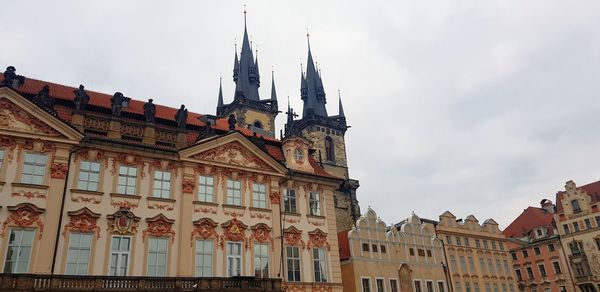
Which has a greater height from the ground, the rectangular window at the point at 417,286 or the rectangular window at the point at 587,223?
the rectangular window at the point at 587,223

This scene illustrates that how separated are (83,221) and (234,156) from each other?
977cm

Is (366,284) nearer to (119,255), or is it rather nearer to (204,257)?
(204,257)

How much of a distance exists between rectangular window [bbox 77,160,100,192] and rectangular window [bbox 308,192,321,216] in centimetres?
1371

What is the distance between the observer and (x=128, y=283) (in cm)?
2381

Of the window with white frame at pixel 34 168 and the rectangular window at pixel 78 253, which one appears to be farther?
the window with white frame at pixel 34 168

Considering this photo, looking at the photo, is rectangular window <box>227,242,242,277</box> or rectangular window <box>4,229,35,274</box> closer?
rectangular window <box>4,229,35,274</box>

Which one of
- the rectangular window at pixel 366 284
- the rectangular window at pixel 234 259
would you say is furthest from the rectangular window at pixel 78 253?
the rectangular window at pixel 366 284

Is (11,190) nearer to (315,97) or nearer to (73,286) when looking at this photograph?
(73,286)

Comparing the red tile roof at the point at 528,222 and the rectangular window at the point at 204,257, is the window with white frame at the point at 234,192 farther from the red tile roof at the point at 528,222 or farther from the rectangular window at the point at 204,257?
the red tile roof at the point at 528,222

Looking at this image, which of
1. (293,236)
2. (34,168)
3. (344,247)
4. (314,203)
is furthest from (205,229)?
(344,247)

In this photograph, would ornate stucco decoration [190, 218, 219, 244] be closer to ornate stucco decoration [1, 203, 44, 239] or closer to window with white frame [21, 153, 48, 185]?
ornate stucco decoration [1, 203, 44, 239]

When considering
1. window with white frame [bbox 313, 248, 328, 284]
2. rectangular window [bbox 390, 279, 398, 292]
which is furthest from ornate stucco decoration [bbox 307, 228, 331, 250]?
rectangular window [bbox 390, 279, 398, 292]

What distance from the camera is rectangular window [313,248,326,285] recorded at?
31.5m

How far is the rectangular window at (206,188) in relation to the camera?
29234 millimetres
